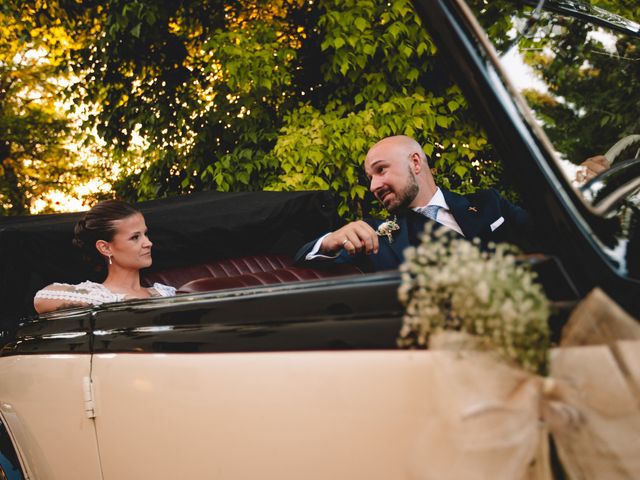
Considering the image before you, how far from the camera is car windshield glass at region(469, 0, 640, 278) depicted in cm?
118

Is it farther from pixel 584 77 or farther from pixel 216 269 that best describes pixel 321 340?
pixel 216 269

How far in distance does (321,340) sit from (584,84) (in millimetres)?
1199

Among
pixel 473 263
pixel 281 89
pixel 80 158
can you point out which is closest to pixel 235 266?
pixel 473 263

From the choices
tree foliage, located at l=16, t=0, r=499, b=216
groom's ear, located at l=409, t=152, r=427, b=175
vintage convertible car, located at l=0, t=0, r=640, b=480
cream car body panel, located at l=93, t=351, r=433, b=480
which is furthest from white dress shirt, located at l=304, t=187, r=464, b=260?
tree foliage, located at l=16, t=0, r=499, b=216

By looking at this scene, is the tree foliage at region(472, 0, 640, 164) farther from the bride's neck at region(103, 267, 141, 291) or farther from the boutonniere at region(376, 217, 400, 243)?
the bride's neck at region(103, 267, 141, 291)

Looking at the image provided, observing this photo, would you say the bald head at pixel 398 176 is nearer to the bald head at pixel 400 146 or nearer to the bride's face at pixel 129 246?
the bald head at pixel 400 146

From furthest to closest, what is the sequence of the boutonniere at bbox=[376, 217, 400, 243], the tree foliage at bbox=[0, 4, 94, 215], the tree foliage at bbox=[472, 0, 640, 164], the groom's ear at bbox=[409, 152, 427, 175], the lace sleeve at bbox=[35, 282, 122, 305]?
1. the tree foliage at bbox=[0, 4, 94, 215]
2. the groom's ear at bbox=[409, 152, 427, 175]
3. the boutonniere at bbox=[376, 217, 400, 243]
4. the lace sleeve at bbox=[35, 282, 122, 305]
5. the tree foliage at bbox=[472, 0, 640, 164]

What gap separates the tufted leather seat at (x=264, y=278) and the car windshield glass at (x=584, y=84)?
46.3 inches

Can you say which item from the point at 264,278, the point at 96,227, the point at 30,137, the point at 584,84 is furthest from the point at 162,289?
Answer: the point at 30,137

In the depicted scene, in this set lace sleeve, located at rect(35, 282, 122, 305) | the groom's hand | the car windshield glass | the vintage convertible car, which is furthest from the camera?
lace sleeve, located at rect(35, 282, 122, 305)

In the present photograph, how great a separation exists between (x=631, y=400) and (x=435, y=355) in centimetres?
30

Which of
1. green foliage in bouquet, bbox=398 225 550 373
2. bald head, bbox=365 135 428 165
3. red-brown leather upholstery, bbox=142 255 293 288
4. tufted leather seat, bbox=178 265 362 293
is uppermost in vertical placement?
bald head, bbox=365 135 428 165

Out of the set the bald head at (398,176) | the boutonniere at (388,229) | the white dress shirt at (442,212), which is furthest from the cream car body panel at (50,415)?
the bald head at (398,176)

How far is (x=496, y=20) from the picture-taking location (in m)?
1.40
